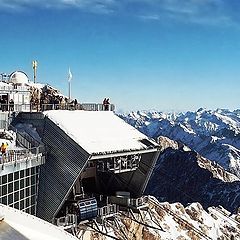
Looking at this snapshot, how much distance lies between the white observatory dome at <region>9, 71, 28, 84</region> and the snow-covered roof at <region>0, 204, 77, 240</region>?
141 feet

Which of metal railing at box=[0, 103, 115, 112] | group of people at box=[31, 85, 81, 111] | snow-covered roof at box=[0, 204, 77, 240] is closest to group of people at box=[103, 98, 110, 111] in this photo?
metal railing at box=[0, 103, 115, 112]

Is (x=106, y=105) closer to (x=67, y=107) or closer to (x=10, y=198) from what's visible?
(x=67, y=107)

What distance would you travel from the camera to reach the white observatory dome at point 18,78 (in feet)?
181

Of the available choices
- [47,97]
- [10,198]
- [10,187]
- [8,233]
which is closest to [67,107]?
[10,187]

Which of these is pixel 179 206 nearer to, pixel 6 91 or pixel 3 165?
pixel 6 91

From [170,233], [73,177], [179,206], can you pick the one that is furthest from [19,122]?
[179,206]

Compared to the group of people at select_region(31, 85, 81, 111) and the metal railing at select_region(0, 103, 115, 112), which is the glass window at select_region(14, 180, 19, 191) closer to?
the metal railing at select_region(0, 103, 115, 112)

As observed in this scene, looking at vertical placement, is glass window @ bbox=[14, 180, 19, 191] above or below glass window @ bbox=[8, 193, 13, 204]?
above

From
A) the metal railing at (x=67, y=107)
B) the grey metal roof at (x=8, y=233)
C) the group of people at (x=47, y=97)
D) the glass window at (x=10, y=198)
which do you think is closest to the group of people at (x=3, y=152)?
the glass window at (x=10, y=198)

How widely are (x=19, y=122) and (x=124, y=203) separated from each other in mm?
12026

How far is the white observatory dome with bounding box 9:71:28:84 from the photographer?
181 ft

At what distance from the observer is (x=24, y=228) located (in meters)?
11.6

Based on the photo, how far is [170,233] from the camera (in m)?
56.3

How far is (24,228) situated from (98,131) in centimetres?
2864
